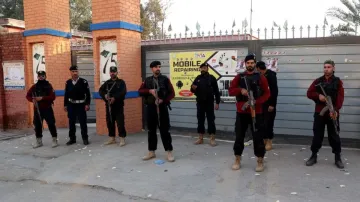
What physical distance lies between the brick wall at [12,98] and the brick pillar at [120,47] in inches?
126

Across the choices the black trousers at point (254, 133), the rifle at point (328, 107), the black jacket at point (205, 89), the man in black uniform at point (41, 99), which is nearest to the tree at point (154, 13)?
the man in black uniform at point (41, 99)

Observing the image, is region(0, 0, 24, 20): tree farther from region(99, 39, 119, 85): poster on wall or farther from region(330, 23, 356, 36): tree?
region(330, 23, 356, 36): tree

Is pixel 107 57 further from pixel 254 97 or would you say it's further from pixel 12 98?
pixel 254 97

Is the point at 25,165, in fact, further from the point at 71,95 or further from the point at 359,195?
the point at 359,195

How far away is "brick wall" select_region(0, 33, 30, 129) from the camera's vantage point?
32.5ft

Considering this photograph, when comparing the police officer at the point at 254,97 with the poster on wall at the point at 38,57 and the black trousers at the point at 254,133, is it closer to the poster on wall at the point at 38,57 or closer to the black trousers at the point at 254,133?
the black trousers at the point at 254,133

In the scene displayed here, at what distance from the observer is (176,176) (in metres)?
5.23

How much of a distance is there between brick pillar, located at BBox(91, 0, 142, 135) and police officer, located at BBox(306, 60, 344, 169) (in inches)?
179

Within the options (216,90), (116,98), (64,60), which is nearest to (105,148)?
(116,98)

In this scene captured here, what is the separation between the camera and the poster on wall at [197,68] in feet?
24.9

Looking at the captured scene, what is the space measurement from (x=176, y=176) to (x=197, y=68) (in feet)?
11.2

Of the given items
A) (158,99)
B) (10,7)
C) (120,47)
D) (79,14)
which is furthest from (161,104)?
(10,7)

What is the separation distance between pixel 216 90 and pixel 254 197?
308cm

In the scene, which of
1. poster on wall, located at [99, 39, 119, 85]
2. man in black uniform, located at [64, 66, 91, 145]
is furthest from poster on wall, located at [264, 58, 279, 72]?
man in black uniform, located at [64, 66, 91, 145]
